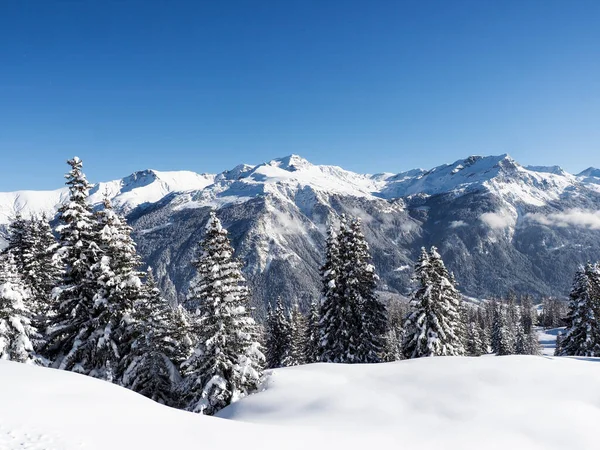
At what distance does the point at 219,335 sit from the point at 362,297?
13.6m

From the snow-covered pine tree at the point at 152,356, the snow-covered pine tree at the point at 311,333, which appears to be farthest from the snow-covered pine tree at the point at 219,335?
the snow-covered pine tree at the point at 311,333

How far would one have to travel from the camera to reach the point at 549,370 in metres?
17.6

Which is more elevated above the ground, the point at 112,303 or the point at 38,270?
the point at 38,270

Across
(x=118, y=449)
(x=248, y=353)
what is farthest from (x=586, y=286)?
(x=118, y=449)

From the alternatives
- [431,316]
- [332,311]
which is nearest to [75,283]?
[332,311]

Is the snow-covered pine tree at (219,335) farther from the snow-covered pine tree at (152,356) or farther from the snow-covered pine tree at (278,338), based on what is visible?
the snow-covered pine tree at (278,338)

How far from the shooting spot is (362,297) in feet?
102

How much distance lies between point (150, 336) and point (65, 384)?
1022cm

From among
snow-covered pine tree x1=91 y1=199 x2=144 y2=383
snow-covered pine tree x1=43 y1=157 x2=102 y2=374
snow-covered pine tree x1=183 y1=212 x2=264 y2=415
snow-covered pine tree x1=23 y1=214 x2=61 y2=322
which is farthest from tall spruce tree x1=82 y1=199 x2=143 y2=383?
snow-covered pine tree x1=23 y1=214 x2=61 y2=322

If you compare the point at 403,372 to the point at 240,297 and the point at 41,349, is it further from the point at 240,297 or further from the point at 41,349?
the point at 41,349

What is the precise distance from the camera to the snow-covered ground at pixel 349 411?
9.57 meters

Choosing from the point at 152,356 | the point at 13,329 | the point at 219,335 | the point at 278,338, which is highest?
the point at 13,329

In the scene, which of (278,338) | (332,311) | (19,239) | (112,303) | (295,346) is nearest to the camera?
(112,303)

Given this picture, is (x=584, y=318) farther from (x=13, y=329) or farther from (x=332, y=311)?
(x=13, y=329)
